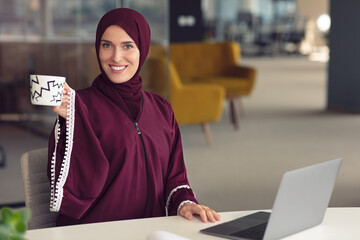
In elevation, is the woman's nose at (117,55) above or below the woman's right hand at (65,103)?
above

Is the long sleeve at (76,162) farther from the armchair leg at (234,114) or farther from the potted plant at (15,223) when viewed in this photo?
the armchair leg at (234,114)

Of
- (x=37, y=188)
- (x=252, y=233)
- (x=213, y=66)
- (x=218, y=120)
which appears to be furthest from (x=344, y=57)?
(x=252, y=233)

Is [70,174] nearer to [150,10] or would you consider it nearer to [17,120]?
[150,10]


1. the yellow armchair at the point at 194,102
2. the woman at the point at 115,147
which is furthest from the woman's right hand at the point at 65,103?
the yellow armchair at the point at 194,102

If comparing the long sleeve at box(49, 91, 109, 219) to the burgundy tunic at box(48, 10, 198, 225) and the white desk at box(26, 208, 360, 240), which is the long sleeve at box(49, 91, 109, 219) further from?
the white desk at box(26, 208, 360, 240)

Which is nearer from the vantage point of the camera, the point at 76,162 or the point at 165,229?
the point at 165,229

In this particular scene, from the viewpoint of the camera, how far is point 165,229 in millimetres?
1673

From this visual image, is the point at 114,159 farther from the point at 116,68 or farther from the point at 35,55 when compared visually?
the point at 35,55

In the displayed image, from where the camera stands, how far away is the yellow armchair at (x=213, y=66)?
28.5 feet

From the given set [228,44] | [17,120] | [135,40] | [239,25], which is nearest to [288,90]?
[228,44]

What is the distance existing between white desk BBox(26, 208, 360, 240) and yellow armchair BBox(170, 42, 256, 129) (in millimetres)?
6797

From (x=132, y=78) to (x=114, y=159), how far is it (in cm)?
27

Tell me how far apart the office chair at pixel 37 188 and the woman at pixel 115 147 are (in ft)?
0.27

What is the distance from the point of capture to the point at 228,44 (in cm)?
930
